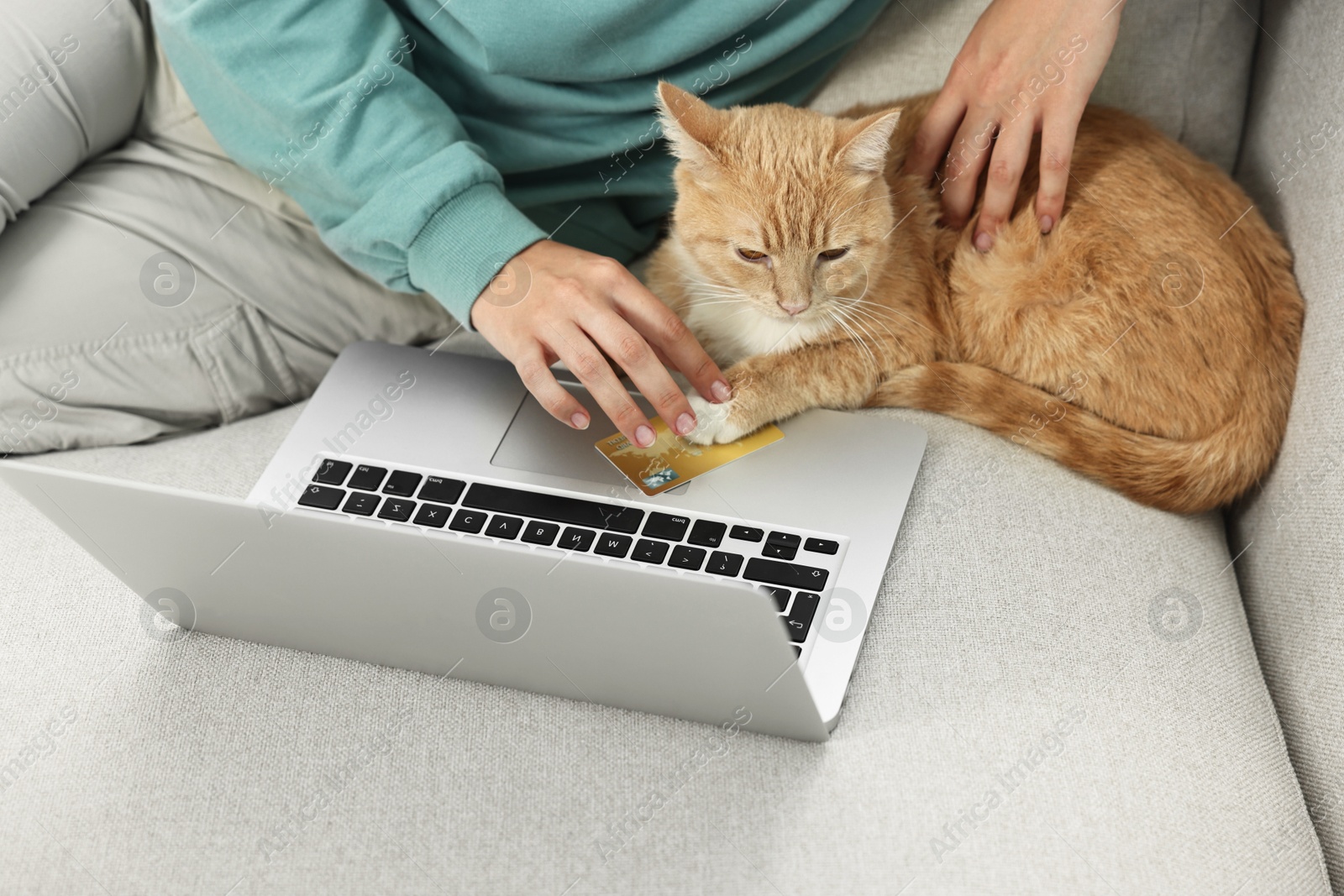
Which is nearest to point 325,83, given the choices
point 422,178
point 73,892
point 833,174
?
point 422,178

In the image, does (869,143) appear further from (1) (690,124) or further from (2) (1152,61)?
(2) (1152,61)

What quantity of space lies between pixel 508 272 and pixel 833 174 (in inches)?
16.7

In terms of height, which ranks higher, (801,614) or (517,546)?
(517,546)

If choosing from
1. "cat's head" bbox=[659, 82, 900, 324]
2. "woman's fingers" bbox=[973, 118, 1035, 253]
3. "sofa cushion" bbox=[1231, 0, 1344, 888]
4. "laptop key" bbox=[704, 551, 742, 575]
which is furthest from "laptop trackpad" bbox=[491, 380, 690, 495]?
"sofa cushion" bbox=[1231, 0, 1344, 888]

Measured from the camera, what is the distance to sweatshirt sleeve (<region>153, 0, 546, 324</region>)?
1156 millimetres

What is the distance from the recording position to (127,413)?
4.01ft

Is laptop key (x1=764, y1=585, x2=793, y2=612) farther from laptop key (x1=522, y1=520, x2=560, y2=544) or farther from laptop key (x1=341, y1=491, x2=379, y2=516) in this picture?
laptop key (x1=341, y1=491, x2=379, y2=516)

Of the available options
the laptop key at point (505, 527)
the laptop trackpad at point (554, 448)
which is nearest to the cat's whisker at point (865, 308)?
the laptop trackpad at point (554, 448)

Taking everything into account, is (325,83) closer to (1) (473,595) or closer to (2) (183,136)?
(2) (183,136)

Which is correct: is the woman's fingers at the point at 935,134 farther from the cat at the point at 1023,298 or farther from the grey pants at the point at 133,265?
the grey pants at the point at 133,265

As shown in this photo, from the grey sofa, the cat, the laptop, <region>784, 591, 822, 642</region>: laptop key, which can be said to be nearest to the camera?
the laptop

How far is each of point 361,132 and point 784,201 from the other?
549 mm

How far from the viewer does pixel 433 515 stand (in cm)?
104

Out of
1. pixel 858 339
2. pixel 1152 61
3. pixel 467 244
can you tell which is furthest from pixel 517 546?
pixel 1152 61
